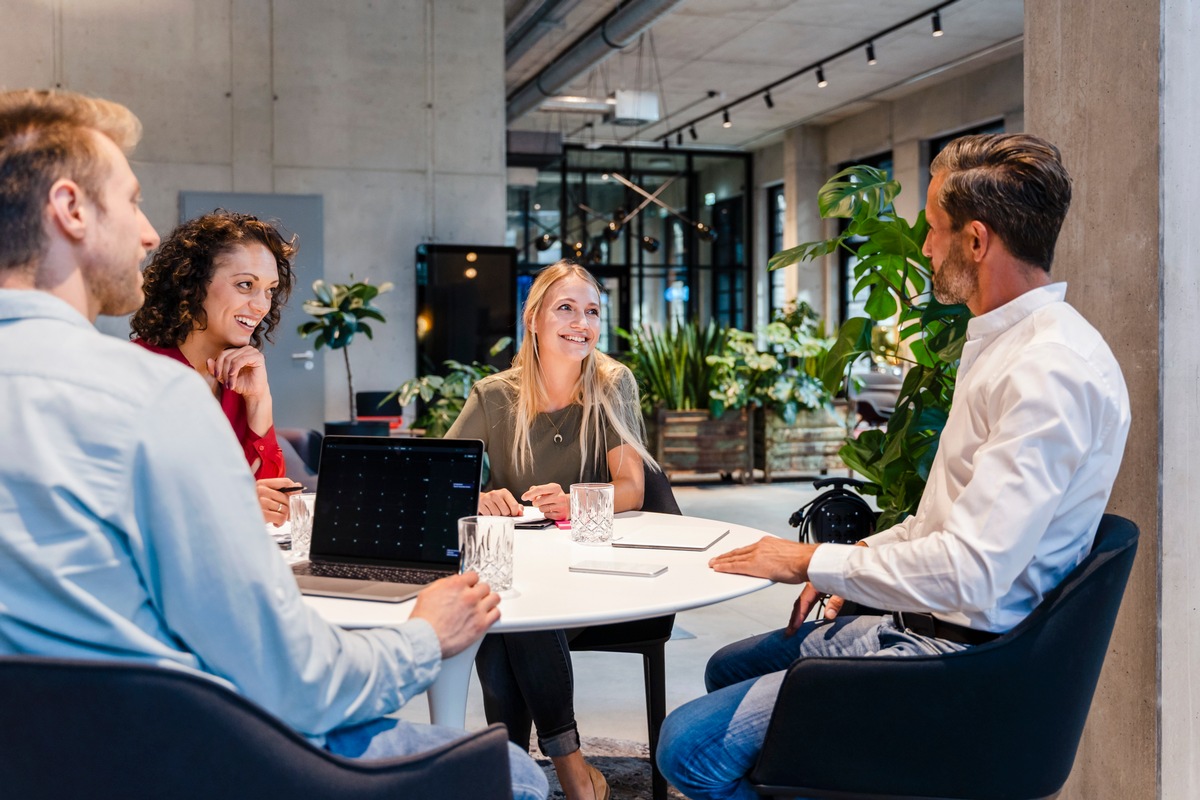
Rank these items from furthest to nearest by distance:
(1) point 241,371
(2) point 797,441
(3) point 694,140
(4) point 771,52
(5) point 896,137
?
(3) point 694,140 → (5) point 896,137 → (4) point 771,52 → (2) point 797,441 → (1) point 241,371

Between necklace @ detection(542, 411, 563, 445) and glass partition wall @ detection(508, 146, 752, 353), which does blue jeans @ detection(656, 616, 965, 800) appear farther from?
glass partition wall @ detection(508, 146, 752, 353)

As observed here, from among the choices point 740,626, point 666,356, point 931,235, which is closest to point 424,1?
point 666,356

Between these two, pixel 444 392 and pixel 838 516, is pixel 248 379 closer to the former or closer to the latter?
pixel 838 516

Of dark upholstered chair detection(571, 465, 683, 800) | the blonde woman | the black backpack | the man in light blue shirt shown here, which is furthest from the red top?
the man in light blue shirt

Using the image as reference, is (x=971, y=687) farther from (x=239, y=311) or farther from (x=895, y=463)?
(x=239, y=311)

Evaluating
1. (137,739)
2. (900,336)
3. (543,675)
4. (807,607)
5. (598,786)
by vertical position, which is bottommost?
(598,786)

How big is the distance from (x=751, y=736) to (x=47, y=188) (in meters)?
1.26

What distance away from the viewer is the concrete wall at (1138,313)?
7.09ft

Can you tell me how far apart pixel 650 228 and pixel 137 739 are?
17019 mm

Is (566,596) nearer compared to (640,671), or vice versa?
(566,596)

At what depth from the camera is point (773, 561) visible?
5.96 feet

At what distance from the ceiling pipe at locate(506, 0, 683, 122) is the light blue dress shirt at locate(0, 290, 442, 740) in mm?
7957

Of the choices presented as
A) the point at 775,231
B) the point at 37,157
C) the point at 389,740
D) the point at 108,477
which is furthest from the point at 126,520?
the point at 775,231

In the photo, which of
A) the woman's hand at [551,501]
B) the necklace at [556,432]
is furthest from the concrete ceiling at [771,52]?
the woman's hand at [551,501]
